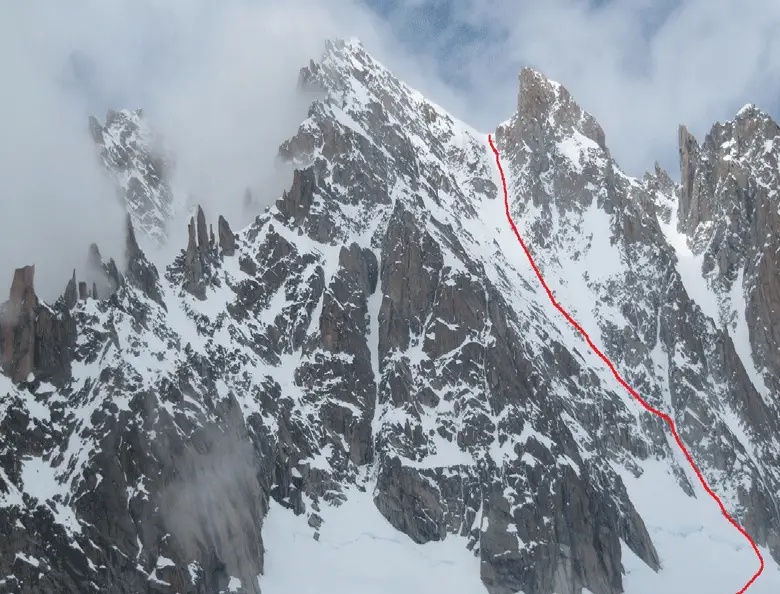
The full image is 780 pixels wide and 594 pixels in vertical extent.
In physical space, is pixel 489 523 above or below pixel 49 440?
below

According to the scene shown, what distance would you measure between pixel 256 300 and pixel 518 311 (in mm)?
46171

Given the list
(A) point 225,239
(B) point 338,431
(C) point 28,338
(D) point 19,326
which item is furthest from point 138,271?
(B) point 338,431

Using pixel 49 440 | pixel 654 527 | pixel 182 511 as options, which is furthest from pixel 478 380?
pixel 49 440

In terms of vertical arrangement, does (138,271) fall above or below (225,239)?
below

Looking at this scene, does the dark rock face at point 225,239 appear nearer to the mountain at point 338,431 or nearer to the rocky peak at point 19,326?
the mountain at point 338,431

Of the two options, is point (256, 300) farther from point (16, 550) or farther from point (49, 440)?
point (16, 550)

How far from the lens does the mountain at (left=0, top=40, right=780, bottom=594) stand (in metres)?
127

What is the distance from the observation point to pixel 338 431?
157375mm

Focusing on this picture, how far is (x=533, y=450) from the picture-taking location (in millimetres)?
160250

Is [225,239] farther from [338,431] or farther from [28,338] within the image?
[28,338]

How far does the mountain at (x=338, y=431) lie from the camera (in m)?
127

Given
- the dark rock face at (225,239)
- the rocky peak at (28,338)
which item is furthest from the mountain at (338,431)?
the dark rock face at (225,239)

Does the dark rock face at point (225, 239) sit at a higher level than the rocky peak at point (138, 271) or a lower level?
higher

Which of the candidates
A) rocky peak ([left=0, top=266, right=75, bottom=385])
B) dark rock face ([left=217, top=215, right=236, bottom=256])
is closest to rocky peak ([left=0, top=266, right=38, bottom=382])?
rocky peak ([left=0, top=266, right=75, bottom=385])
